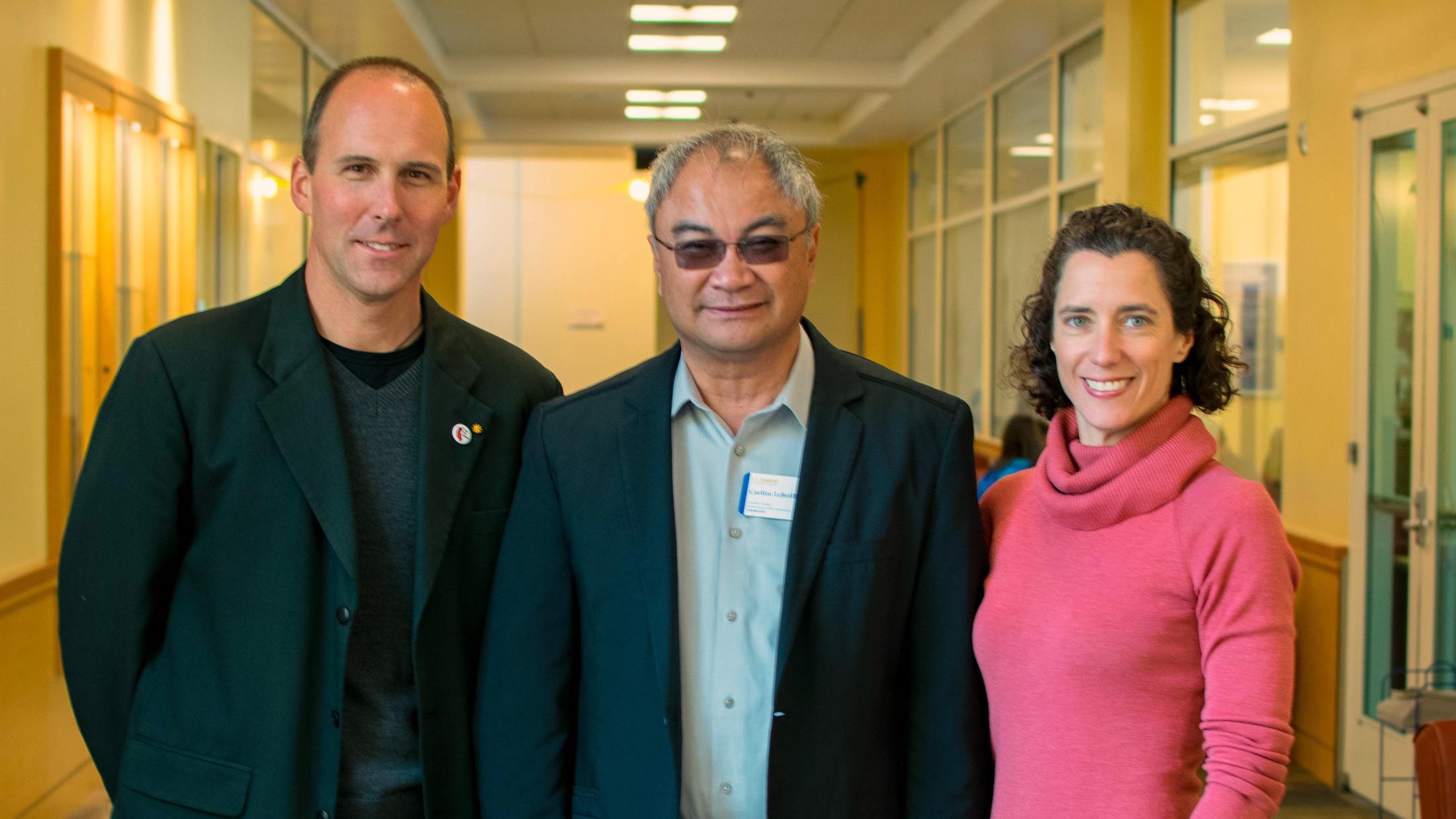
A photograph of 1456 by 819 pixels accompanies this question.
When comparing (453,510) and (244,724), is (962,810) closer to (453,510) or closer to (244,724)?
(453,510)

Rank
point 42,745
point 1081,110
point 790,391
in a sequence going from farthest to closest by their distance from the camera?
point 1081,110, point 42,745, point 790,391

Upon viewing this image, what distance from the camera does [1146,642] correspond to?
1733 millimetres

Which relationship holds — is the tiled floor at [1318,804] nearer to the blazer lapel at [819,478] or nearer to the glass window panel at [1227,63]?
the glass window panel at [1227,63]

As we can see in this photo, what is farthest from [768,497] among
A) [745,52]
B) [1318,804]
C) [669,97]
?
[669,97]

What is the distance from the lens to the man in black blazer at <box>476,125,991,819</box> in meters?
1.89

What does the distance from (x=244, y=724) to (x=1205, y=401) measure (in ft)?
5.23

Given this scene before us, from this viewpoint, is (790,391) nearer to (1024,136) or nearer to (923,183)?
(1024,136)

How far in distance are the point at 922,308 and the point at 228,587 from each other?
12.8m

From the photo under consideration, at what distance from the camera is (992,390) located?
1137 cm

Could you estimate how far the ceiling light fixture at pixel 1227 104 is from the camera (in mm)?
6375

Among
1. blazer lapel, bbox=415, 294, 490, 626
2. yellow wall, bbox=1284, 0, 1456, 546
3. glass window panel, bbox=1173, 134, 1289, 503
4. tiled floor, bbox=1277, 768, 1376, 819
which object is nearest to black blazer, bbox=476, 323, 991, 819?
blazer lapel, bbox=415, 294, 490, 626

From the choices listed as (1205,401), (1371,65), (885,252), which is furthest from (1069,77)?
(1205,401)

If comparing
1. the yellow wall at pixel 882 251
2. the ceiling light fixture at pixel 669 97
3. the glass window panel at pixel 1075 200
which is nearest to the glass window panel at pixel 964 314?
the yellow wall at pixel 882 251

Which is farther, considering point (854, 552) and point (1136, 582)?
point (854, 552)
